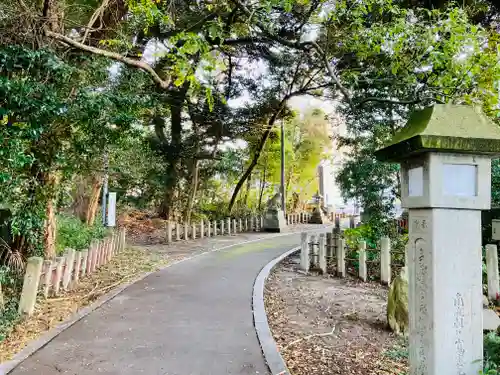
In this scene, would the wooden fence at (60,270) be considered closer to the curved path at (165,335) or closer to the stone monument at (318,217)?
the curved path at (165,335)

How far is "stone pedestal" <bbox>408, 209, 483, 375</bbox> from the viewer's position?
3107 millimetres

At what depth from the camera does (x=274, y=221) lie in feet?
68.0

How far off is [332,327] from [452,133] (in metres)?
3.92

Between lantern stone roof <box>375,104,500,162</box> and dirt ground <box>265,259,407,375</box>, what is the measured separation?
2.73 meters

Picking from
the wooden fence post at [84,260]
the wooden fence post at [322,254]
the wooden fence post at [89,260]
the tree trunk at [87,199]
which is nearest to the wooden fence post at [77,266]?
the wooden fence post at [84,260]

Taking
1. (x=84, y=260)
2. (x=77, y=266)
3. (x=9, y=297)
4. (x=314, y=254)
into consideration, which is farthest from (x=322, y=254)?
(x=9, y=297)

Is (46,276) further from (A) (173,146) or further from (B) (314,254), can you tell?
(A) (173,146)

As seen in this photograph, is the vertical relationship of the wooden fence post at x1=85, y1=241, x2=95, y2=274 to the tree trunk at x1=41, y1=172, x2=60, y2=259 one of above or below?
below

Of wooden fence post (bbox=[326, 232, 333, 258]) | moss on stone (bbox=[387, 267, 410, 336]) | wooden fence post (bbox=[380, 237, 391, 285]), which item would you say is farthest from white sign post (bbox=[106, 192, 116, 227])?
moss on stone (bbox=[387, 267, 410, 336])

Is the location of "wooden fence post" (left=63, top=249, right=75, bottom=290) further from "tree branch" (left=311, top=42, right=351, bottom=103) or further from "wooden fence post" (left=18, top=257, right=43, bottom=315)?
"tree branch" (left=311, top=42, right=351, bottom=103)

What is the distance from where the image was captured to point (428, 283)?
10.3ft

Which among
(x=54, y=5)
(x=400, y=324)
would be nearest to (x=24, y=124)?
(x=54, y=5)

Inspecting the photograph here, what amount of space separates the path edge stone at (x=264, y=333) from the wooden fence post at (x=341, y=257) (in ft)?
6.24

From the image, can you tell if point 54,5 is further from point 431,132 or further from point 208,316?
point 431,132
